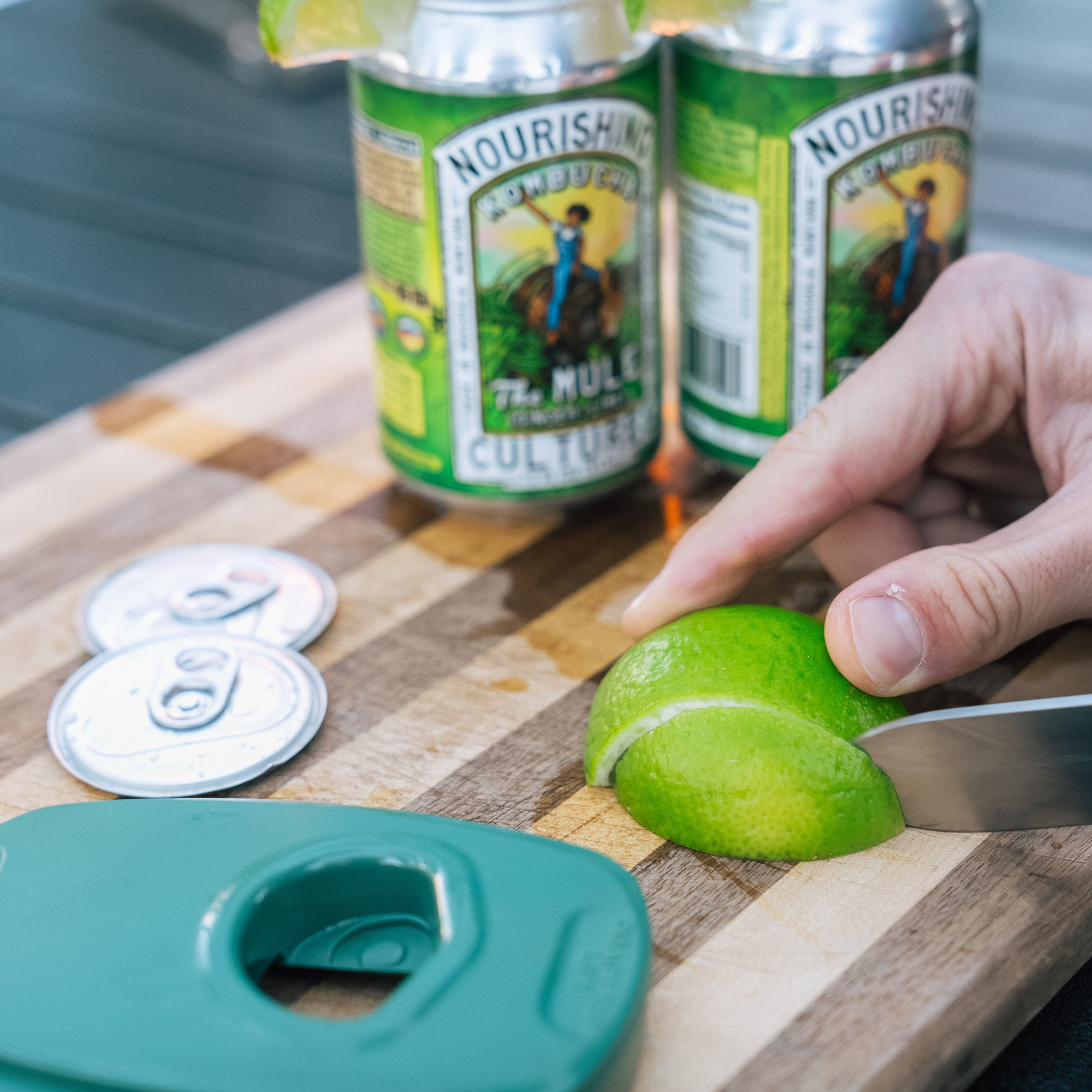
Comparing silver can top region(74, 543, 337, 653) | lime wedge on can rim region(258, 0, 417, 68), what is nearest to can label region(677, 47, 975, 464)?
lime wedge on can rim region(258, 0, 417, 68)

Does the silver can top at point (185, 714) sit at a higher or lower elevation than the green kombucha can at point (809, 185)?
lower

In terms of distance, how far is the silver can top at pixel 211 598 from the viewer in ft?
3.52

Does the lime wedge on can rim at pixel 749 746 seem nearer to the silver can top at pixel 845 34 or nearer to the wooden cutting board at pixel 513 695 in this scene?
the wooden cutting board at pixel 513 695

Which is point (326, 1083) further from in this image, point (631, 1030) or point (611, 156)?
point (611, 156)

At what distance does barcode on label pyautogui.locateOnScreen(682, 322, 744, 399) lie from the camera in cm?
115

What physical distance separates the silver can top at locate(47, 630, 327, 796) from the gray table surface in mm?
610

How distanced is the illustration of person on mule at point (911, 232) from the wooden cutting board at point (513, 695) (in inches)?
9.1

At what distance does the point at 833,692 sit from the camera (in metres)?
0.86

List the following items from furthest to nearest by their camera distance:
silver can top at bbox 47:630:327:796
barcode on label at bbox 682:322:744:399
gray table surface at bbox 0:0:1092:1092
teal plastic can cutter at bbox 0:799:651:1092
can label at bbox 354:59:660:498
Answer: gray table surface at bbox 0:0:1092:1092 → barcode on label at bbox 682:322:744:399 → can label at bbox 354:59:660:498 → silver can top at bbox 47:630:327:796 → teal plastic can cutter at bbox 0:799:651:1092

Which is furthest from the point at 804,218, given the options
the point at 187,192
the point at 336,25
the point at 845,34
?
the point at 187,192

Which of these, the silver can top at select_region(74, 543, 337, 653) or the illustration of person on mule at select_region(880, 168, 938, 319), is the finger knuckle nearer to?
the illustration of person on mule at select_region(880, 168, 938, 319)

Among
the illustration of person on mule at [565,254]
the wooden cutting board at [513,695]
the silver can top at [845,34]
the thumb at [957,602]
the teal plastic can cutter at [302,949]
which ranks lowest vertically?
the wooden cutting board at [513,695]

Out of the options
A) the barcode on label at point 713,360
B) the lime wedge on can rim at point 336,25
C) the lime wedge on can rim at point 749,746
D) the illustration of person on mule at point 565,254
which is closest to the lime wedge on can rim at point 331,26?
the lime wedge on can rim at point 336,25

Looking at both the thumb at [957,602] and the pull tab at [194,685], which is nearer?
the thumb at [957,602]
